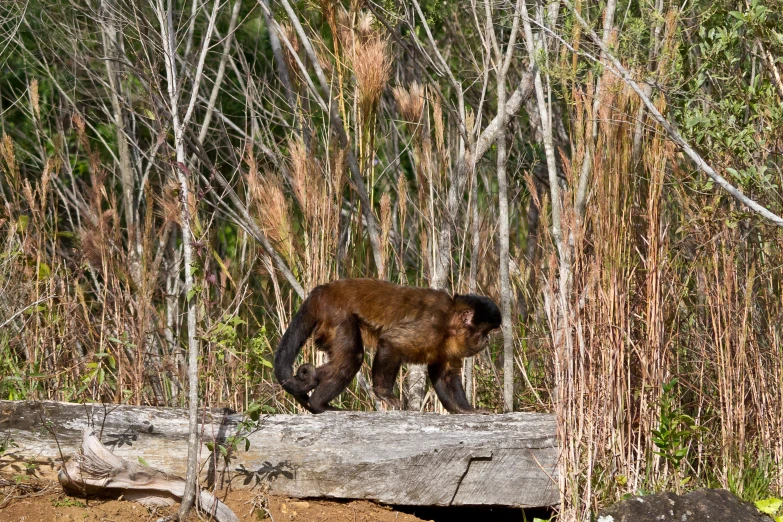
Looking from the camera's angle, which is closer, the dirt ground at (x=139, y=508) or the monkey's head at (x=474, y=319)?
the dirt ground at (x=139, y=508)

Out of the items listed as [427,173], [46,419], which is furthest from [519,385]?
[46,419]

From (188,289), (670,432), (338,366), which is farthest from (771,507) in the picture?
(188,289)

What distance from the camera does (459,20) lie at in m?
8.88

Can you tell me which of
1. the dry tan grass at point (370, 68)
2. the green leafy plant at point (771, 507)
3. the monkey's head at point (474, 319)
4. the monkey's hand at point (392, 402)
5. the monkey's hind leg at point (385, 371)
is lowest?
the green leafy plant at point (771, 507)

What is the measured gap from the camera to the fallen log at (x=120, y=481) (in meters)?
4.30

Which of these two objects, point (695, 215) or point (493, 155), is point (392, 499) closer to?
point (695, 215)

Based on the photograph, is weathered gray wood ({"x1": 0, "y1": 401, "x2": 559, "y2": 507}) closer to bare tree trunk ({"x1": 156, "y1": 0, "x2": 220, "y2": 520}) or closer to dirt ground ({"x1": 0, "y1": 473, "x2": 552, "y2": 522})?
dirt ground ({"x1": 0, "y1": 473, "x2": 552, "y2": 522})

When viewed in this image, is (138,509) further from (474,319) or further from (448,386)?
(474,319)

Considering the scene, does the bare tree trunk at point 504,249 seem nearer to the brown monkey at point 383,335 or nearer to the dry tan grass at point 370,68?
the brown monkey at point 383,335

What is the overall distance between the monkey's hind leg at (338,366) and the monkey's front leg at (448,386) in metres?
0.51

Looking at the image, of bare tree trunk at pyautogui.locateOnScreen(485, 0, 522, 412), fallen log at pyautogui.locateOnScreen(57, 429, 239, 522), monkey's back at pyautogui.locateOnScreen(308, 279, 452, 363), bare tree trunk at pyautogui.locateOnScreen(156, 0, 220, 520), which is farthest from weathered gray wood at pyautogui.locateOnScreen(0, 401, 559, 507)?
monkey's back at pyautogui.locateOnScreen(308, 279, 452, 363)

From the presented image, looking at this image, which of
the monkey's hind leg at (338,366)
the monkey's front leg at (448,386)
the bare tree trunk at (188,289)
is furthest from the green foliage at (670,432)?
the bare tree trunk at (188,289)

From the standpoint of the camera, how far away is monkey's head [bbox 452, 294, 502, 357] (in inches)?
223

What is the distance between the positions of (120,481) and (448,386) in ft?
7.26
